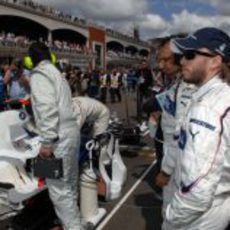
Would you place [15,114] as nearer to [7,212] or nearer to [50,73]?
[50,73]

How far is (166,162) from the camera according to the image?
4062 mm

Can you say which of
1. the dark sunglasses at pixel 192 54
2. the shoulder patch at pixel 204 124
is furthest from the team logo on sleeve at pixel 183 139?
the dark sunglasses at pixel 192 54

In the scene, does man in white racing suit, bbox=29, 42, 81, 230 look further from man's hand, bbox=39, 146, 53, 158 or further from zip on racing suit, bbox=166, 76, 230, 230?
zip on racing suit, bbox=166, 76, 230, 230

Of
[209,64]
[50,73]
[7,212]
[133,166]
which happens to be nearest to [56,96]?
[50,73]

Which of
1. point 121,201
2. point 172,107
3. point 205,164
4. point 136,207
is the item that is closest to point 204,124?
point 205,164

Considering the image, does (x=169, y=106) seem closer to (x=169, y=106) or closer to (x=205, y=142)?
(x=169, y=106)

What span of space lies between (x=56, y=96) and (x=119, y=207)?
2.45 metres

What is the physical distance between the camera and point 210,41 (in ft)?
9.04

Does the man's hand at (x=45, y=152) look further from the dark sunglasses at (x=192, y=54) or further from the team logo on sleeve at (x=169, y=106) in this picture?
the dark sunglasses at (x=192, y=54)

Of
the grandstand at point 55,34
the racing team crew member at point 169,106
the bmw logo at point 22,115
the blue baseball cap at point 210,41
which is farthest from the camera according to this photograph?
the grandstand at point 55,34

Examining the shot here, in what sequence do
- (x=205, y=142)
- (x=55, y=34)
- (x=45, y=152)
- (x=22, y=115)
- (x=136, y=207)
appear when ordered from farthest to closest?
1. (x=55, y=34)
2. (x=136, y=207)
3. (x=22, y=115)
4. (x=45, y=152)
5. (x=205, y=142)

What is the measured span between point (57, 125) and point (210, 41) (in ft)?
7.90

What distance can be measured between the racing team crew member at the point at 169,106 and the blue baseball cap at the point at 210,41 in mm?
1274

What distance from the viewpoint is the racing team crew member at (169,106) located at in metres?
4.05
